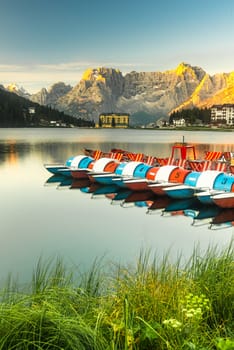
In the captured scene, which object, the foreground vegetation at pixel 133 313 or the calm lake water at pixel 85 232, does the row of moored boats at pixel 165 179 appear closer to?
the calm lake water at pixel 85 232

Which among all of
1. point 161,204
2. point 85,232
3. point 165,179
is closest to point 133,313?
point 85,232

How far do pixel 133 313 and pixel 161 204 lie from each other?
1890 cm

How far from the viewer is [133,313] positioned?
4820mm

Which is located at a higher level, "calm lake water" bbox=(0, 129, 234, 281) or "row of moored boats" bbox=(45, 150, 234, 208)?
"row of moored boats" bbox=(45, 150, 234, 208)

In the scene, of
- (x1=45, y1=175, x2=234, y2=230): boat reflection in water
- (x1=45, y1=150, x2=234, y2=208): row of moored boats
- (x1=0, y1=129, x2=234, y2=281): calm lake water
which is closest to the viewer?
(x1=0, y1=129, x2=234, y2=281): calm lake water

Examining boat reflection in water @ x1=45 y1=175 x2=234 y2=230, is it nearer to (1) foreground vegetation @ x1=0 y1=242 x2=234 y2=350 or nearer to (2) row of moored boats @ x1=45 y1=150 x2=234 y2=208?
(2) row of moored boats @ x1=45 y1=150 x2=234 y2=208

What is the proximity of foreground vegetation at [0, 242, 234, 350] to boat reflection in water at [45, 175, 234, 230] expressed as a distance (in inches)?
487

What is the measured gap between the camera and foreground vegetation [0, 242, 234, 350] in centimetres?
455

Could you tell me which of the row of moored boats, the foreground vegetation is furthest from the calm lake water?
the foreground vegetation

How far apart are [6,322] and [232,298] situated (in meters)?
2.90

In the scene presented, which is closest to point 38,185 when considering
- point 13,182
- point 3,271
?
point 13,182

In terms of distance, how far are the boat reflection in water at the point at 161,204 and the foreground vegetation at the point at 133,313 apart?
12.4 metres

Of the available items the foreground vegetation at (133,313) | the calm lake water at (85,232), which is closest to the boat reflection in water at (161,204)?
the calm lake water at (85,232)

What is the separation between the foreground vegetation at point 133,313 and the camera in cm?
455
